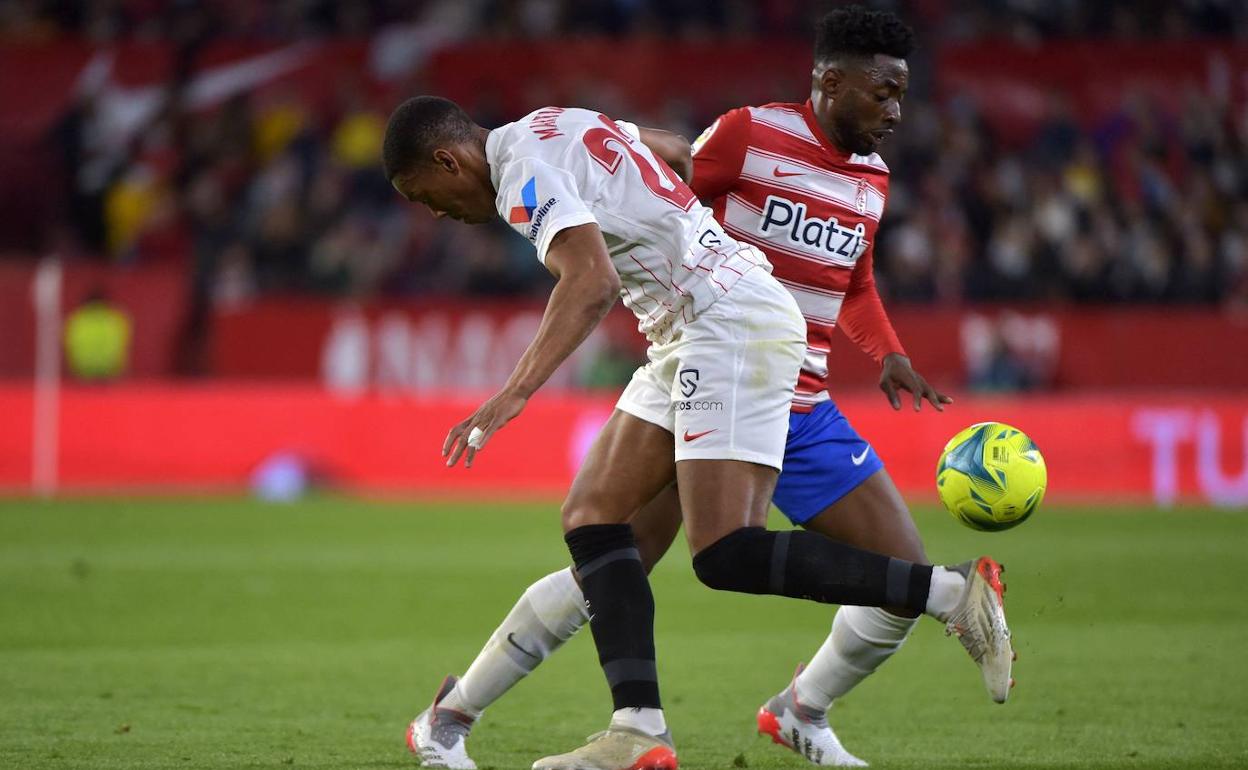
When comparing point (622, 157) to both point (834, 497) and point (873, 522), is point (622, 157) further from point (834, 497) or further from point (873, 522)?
point (873, 522)

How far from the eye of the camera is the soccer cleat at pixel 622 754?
16.4 ft

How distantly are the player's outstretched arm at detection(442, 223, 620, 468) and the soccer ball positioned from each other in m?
1.34

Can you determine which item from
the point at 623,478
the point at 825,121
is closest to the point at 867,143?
the point at 825,121

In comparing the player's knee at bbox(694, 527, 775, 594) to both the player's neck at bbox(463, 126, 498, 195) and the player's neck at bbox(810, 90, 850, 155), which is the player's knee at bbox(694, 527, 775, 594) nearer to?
the player's neck at bbox(463, 126, 498, 195)

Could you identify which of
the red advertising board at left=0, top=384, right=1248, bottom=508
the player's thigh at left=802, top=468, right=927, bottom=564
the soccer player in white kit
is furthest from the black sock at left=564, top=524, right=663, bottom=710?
the red advertising board at left=0, top=384, right=1248, bottom=508

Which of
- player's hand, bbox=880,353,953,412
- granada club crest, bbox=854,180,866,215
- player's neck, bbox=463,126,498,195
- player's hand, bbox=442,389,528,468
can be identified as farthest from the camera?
player's hand, bbox=880,353,953,412

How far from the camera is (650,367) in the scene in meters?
5.38

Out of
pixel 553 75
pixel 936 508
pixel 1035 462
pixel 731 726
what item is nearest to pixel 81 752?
pixel 731 726

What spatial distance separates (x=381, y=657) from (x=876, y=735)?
2912 mm

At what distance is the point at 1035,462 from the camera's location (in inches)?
218

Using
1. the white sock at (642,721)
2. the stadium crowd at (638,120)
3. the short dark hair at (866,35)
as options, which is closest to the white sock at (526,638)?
the white sock at (642,721)

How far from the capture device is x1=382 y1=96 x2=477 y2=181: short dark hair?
508 centimetres

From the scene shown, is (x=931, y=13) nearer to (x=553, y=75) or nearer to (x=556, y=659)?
(x=553, y=75)

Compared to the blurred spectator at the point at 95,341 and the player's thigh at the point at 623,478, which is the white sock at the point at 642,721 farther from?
the blurred spectator at the point at 95,341
